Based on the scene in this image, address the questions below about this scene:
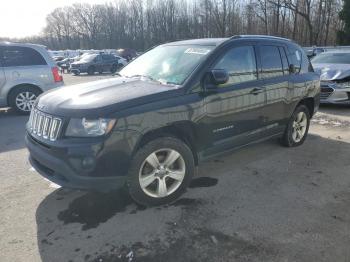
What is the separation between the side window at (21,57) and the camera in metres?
8.73

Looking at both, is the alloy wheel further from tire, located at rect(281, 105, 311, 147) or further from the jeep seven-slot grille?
tire, located at rect(281, 105, 311, 147)

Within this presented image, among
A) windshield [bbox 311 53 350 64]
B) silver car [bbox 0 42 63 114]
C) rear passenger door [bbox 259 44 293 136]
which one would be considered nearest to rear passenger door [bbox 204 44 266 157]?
rear passenger door [bbox 259 44 293 136]

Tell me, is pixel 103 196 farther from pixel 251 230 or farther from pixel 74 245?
pixel 251 230

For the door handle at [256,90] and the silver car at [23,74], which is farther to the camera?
the silver car at [23,74]

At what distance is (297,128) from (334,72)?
4.71 m

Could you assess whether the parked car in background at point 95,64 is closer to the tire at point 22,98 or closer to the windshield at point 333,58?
the tire at point 22,98

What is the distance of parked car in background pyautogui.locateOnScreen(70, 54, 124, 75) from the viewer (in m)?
26.7

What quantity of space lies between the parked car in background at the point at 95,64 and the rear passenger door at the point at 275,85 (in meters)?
23.3

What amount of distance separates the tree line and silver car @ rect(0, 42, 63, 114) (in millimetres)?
35214

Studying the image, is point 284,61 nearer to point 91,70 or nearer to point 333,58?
point 333,58

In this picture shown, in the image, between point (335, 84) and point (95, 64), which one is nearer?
point (335, 84)

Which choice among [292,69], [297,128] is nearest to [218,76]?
[292,69]

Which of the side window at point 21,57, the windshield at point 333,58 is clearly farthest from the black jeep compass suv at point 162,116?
the windshield at point 333,58

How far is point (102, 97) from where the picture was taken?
3594mm
